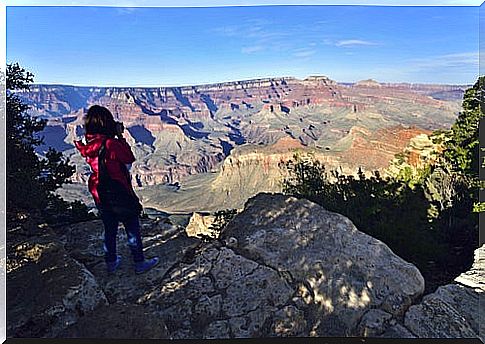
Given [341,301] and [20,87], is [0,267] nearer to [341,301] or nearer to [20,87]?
[20,87]

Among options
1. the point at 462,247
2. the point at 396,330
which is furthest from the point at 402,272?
the point at 462,247

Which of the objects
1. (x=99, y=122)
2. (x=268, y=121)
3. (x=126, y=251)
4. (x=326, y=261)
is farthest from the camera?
(x=268, y=121)

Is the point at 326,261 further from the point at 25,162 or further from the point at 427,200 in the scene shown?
the point at 25,162

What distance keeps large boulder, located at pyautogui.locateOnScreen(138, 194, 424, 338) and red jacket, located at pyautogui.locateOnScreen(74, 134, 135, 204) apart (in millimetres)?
802

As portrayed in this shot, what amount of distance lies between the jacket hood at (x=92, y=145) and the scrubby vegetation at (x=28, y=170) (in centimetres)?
101

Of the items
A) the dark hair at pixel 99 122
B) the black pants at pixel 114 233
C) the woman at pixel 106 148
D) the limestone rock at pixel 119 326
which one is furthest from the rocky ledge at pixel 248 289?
the dark hair at pixel 99 122

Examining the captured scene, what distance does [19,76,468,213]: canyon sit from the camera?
23.0ft

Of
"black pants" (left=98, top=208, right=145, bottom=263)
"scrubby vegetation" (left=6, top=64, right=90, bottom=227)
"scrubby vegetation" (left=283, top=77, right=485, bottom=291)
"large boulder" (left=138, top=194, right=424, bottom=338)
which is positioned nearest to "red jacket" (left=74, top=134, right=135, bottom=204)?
"black pants" (left=98, top=208, right=145, bottom=263)

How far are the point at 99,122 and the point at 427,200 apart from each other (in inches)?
137

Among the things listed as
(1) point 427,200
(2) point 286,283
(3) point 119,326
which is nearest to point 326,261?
(2) point 286,283

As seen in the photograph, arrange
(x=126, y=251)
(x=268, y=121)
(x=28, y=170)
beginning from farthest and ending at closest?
1. (x=268, y=121)
2. (x=28, y=170)
3. (x=126, y=251)

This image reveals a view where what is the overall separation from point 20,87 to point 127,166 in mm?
1864

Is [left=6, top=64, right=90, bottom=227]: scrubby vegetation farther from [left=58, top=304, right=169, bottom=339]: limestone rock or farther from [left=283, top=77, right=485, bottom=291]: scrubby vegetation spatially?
[left=283, top=77, right=485, bottom=291]: scrubby vegetation

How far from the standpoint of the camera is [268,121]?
39.7ft
